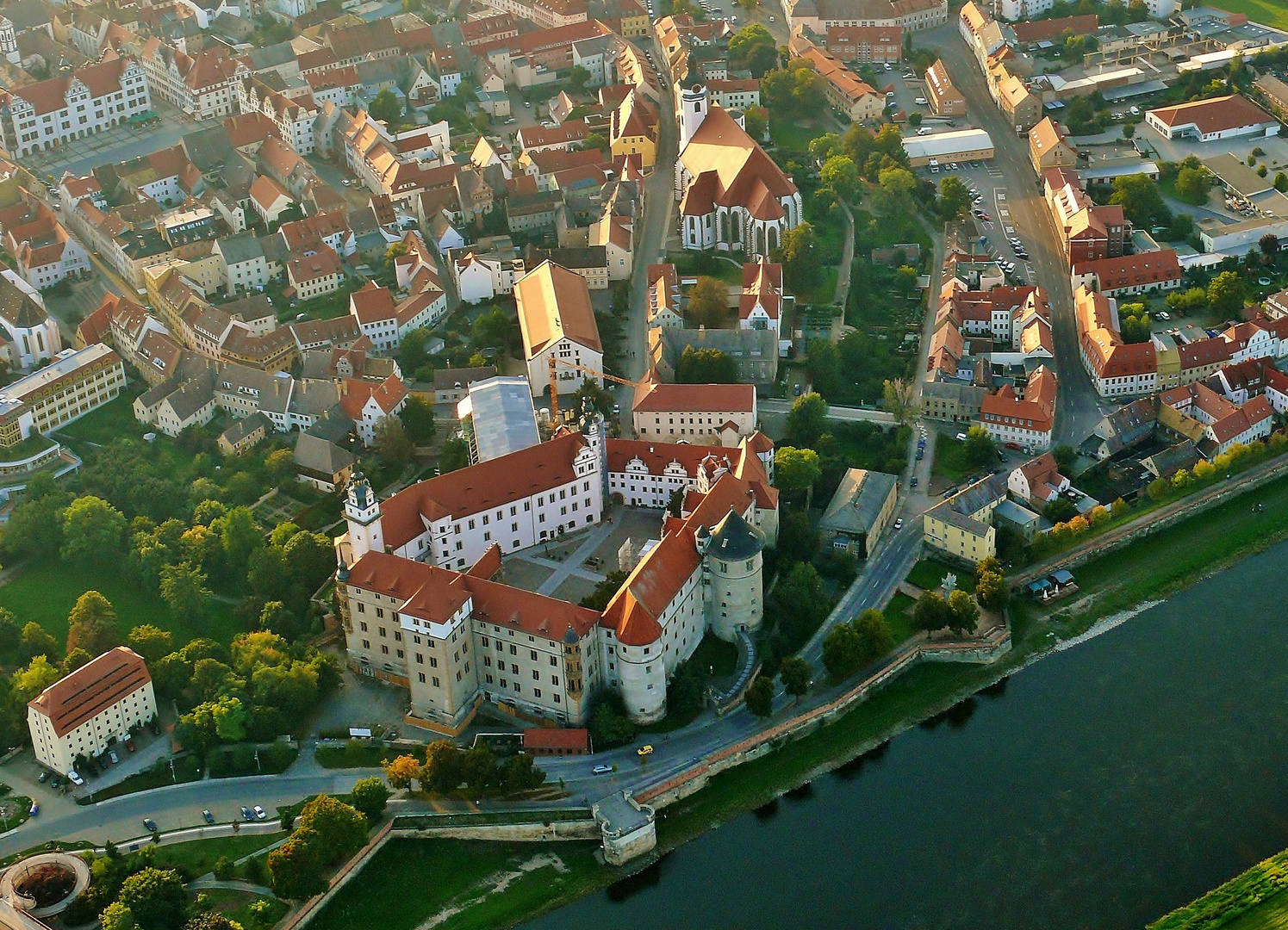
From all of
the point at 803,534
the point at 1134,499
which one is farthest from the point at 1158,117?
the point at 803,534

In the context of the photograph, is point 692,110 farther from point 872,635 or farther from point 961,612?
point 872,635

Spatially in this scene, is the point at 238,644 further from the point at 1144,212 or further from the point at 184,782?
the point at 1144,212

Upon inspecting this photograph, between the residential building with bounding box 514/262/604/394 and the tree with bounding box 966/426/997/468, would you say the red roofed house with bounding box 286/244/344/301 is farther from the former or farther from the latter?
the tree with bounding box 966/426/997/468

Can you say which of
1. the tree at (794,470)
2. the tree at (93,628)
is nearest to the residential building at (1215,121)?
the tree at (794,470)

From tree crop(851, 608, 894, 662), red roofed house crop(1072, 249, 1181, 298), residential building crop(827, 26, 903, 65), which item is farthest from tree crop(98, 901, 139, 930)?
residential building crop(827, 26, 903, 65)

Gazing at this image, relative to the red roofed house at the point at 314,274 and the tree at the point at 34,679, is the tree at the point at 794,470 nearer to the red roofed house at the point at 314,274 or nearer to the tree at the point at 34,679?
the tree at the point at 34,679

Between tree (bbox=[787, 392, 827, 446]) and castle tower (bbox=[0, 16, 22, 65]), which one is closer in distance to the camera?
tree (bbox=[787, 392, 827, 446])

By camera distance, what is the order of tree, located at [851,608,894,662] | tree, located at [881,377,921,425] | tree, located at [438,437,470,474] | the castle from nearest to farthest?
1. the castle
2. tree, located at [851,608,894,662]
3. tree, located at [438,437,470,474]
4. tree, located at [881,377,921,425]
